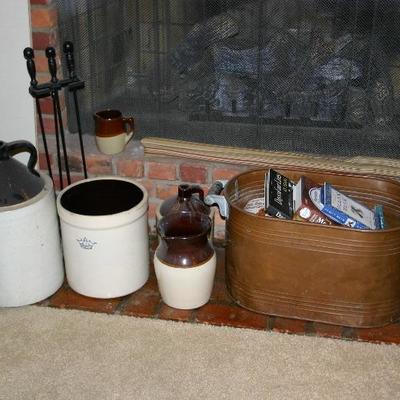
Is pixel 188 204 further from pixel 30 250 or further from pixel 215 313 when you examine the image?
pixel 30 250

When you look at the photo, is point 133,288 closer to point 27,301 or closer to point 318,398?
point 27,301

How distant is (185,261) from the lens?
1662 millimetres

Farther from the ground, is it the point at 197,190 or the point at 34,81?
the point at 34,81

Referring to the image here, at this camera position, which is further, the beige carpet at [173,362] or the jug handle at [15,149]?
the jug handle at [15,149]

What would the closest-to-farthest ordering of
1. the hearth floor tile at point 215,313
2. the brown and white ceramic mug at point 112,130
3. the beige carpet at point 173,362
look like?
the beige carpet at point 173,362
the hearth floor tile at point 215,313
the brown and white ceramic mug at point 112,130

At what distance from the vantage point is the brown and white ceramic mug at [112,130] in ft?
6.34

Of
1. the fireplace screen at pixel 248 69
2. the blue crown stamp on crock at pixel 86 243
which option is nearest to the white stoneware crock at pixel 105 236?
the blue crown stamp on crock at pixel 86 243

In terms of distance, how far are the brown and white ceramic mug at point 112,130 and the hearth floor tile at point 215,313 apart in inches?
18.1

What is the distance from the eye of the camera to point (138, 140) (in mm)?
2074

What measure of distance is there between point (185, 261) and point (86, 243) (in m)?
0.28

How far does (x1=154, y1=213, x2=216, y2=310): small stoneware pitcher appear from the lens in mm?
1662

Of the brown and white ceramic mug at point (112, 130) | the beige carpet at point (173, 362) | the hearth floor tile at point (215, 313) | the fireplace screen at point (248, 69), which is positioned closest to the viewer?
the beige carpet at point (173, 362)

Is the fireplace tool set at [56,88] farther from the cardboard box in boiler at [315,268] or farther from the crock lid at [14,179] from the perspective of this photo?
the cardboard box in boiler at [315,268]

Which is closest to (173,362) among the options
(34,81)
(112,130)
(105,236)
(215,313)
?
(215,313)
